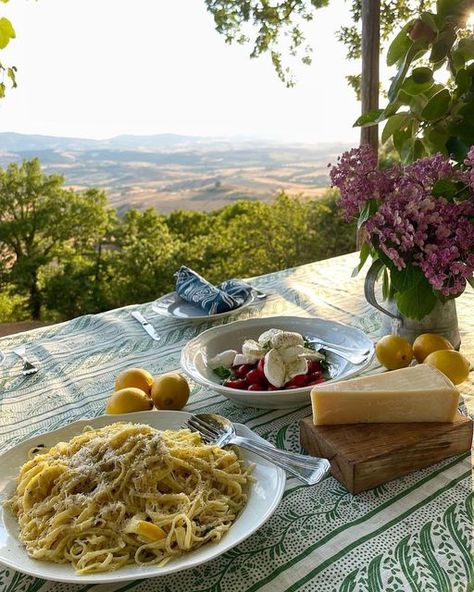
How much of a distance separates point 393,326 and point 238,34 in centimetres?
278

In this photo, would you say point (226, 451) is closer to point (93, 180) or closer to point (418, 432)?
point (418, 432)

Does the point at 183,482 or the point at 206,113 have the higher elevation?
the point at 206,113

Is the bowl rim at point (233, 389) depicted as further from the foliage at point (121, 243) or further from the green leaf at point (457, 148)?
the foliage at point (121, 243)

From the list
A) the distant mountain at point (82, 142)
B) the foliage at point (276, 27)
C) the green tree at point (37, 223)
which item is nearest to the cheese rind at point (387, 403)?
the foliage at point (276, 27)

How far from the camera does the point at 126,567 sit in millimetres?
503

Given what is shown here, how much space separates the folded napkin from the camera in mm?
1360

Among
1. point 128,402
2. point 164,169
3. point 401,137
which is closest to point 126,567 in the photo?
point 128,402

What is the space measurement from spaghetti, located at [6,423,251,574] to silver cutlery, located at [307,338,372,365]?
352 millimetres

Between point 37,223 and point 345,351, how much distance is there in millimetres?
4772

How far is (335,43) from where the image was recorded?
308 centimetres

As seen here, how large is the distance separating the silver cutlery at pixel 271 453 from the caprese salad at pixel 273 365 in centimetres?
14

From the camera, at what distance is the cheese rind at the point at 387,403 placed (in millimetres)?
699

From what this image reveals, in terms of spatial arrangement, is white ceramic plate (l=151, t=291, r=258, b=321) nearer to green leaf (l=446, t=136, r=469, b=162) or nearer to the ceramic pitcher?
the ceramic pitcher

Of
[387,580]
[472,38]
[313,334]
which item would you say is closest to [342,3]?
[472,38]
